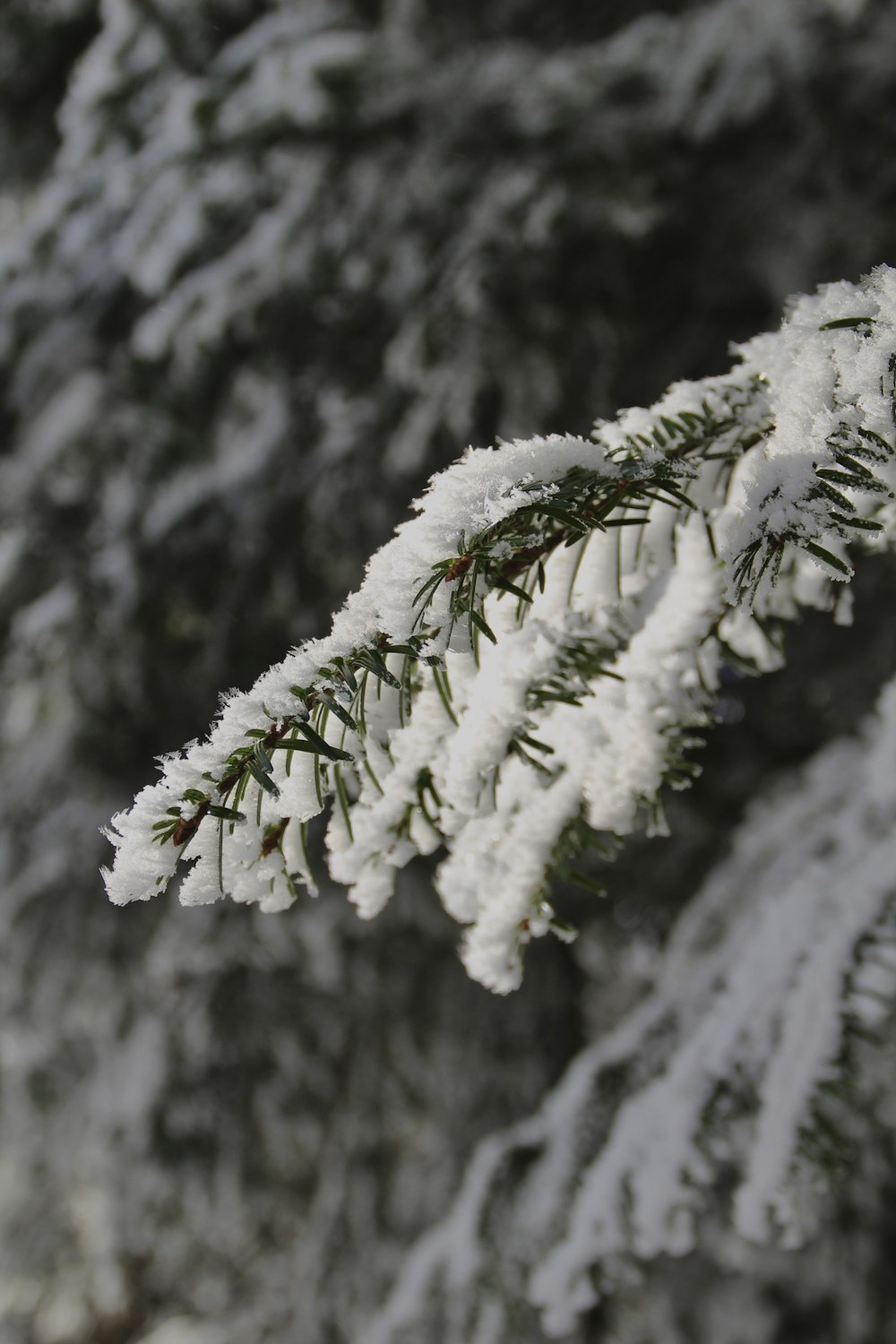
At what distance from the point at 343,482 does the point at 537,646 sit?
1.36m

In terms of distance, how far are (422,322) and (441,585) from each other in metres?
1.38

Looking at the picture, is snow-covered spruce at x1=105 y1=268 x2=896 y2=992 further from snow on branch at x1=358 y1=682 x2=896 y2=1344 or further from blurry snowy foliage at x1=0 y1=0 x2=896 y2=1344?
blurry snowy foliage at x1=0 y1=0 x2=896 y2=1344

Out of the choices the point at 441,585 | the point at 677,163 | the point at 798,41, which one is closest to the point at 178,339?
the point at 677,163

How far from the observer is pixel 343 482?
184cm

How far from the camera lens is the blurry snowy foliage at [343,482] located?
1614 mm

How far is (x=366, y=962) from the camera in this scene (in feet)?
6.87

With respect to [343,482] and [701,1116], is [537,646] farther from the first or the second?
[343,482]

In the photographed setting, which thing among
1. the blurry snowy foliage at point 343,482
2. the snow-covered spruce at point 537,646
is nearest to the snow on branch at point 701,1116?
the blurry snowy foliage at point 343,482

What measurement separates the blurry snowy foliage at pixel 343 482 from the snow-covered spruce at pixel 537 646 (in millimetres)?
770

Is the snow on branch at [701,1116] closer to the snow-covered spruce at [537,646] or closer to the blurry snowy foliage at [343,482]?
the blurry snowy foliage at [343,482]

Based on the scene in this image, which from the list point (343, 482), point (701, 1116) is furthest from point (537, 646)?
point (343, 482)

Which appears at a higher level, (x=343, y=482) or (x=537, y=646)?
(x=343, y=482)

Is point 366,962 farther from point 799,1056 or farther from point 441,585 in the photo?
point 441,585

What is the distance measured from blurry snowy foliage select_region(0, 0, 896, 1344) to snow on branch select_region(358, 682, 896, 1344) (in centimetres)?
2
